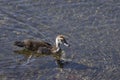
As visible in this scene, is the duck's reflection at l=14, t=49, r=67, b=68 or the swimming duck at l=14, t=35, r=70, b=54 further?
the swimming duck at l=14, t=35, r=70, b=54

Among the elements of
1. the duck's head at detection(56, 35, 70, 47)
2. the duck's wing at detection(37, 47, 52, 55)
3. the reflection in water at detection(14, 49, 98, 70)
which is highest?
the duck's head at detection(56, 35, 70, 47)

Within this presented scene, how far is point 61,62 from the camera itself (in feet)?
48.7

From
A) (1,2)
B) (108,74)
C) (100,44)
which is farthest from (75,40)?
(1,2)

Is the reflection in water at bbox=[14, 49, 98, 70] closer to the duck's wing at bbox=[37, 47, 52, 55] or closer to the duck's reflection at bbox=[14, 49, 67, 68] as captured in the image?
the duck's reflection at bbox=[14, 49, 67, 68]

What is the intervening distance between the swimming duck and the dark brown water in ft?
1.19

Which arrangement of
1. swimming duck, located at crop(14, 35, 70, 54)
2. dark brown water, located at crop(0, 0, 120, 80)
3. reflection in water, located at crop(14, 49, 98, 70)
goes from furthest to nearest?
1. swimming duck, located at crop(14, 35, 70, 54)
2. reflection in water, located at crop(14, 49, 98, 70)
3. dark brown water, located at crop(0, 0, 120, 80)

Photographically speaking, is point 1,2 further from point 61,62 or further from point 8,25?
point 61,62

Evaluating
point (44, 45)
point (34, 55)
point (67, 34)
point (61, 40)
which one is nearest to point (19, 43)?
point (34, 55)

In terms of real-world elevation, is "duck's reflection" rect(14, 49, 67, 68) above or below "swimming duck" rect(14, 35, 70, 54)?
below

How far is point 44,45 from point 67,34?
1267 mm

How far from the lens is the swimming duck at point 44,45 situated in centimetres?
1515

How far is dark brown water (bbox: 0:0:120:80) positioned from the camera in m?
14.0

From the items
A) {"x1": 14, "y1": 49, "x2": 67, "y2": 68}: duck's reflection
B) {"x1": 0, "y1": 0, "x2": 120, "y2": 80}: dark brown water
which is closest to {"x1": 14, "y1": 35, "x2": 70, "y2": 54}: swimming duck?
{"x1": 14, "y1": 49, "x2": 67, "y2": 68}: duck's reflection

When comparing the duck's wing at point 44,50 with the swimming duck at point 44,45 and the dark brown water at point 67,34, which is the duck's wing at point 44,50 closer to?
the swimming duck at point 44,45
